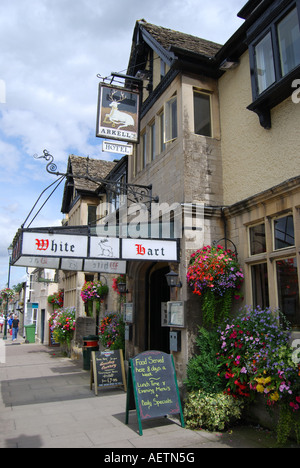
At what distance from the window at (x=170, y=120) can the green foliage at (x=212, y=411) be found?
18.4 feet

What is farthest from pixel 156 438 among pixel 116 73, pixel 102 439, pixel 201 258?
pixel 116 73

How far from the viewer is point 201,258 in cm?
686

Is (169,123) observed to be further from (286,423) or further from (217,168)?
(286,423)

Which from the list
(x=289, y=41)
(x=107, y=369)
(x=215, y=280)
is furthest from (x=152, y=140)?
(x=107, y=369)

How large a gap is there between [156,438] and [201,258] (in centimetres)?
307

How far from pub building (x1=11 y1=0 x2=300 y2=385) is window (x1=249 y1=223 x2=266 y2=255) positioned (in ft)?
0.08

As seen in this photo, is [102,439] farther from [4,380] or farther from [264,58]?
[264,58]

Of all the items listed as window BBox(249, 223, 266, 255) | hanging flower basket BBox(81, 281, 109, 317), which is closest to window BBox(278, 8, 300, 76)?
window BBox(249, 223, 266, 255)

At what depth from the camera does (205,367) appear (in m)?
6.51

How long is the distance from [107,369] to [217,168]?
5.25 meters

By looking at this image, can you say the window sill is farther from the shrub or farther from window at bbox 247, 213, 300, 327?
the shrub

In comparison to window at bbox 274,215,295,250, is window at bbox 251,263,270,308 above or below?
below

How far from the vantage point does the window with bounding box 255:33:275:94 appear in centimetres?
676
